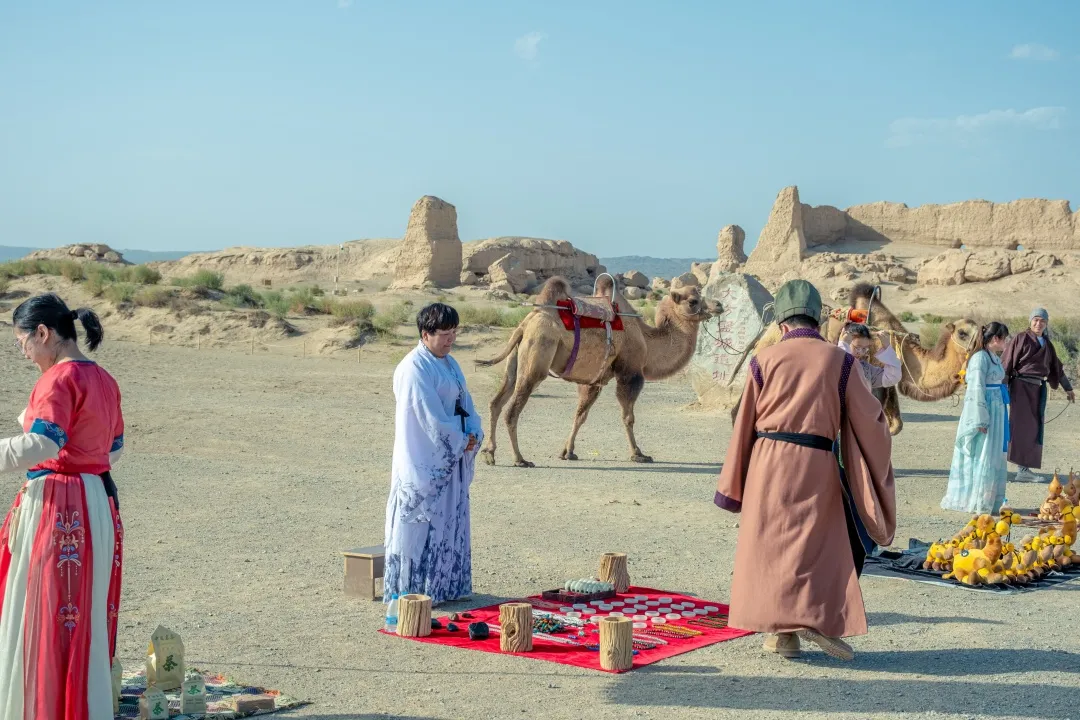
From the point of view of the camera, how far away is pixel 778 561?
18.2 feet

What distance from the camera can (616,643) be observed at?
5.52 metres

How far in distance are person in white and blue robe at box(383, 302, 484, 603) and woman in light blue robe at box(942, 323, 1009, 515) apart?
200 inches

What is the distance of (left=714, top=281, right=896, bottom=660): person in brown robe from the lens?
18.0ft

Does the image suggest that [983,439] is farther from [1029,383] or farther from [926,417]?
[926,417]

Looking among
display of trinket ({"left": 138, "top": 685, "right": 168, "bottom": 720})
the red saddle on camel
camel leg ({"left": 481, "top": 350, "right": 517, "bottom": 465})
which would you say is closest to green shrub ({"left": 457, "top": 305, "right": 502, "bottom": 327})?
camel leg ({"left": 481, "top": 350, "right": 517, "bottom": 465})

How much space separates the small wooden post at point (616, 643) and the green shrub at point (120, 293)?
2675cm

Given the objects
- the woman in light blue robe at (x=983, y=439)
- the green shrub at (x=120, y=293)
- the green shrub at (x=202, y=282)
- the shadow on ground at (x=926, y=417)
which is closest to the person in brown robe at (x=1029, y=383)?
the woman in light blue robe at (x=983, y=439)

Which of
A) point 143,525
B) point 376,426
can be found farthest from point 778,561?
point 376,426

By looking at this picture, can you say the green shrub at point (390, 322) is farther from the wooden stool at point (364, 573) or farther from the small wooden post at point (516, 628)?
the small wooden post at point (516, 628)

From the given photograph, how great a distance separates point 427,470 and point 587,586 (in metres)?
1.16

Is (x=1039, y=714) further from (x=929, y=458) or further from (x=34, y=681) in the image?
(x=929, y=458)

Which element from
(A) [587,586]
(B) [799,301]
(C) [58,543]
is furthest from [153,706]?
(B) [799,301]

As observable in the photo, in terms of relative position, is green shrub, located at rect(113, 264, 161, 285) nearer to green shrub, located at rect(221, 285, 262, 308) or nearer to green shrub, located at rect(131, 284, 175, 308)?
green shrub, located at rect(221, 285, 262, 308)

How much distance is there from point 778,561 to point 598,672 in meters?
0.98
